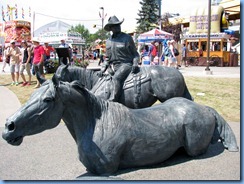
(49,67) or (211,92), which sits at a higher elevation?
(49,67)

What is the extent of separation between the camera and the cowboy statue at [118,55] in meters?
5.05

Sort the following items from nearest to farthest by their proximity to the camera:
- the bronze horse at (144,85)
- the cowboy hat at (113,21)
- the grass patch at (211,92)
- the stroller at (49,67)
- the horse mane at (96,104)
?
1. the horse mane at (96,104)
2. the cowboy hat at (113,21)
3. the bronze horse at (144,85)
4. the grass patch at (211,92)
5. the stroller at (49,67)

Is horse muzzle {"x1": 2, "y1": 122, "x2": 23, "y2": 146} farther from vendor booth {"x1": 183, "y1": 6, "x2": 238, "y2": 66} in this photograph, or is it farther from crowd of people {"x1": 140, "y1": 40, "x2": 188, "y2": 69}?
vendor booth {"x1": 183, "y1": 6, "x2": 238, "y2": 66}

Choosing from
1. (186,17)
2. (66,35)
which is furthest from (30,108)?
(186,17)

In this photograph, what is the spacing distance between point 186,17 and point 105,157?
32.1 meters

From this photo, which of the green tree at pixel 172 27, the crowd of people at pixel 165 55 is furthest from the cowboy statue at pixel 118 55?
the green tree at pixel 172 27

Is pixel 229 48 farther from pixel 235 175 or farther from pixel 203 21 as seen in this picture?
pixel 235 175

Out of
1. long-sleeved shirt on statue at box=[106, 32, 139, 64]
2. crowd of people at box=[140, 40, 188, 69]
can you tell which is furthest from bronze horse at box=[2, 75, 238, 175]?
crowd of people at box=[140, 40, 188, 69]

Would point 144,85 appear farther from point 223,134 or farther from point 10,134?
point 10,134

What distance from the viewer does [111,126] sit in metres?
2.93

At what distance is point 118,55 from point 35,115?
279cm

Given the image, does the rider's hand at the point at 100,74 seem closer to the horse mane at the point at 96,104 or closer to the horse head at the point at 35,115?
the horse mane at the point at 96,104

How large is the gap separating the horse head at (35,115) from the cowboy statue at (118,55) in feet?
7.88

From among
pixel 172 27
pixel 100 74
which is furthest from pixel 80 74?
pixel 172 27
